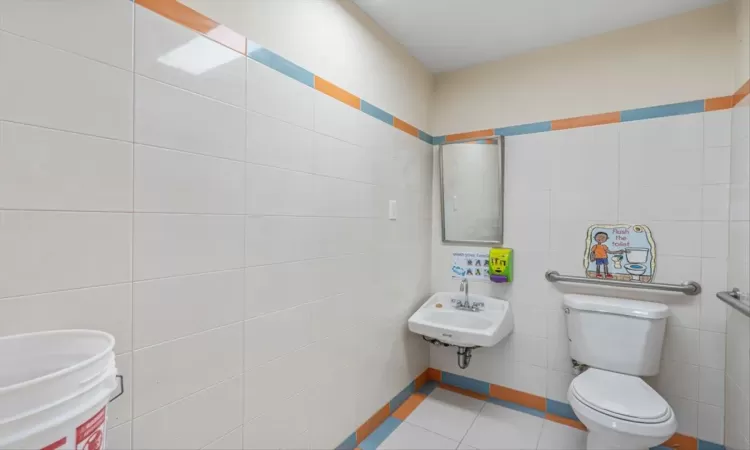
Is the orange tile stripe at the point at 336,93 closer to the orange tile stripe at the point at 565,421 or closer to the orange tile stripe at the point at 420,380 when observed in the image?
the orange tile stripe at the point at 420,380

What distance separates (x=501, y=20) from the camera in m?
1.91

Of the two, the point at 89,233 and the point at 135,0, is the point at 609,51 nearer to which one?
the point at 135,0

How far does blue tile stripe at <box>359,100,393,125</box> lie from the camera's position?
1.87 m

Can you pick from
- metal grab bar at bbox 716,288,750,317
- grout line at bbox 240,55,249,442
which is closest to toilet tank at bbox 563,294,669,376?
metal grab bar at bbox 716,288,750,317

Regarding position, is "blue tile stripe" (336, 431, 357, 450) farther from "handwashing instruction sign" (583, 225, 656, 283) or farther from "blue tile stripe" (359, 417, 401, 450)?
"handwashing instruction sign" (583, 225, 656, 283)

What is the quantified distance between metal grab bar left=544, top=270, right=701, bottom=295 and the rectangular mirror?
1.33 feet

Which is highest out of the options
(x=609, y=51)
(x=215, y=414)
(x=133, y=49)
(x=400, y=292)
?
(x=609, y=51)

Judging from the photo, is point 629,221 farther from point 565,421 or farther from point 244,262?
point 244,262

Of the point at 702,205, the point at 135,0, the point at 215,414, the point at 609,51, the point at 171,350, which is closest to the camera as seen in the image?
the point at 135,0

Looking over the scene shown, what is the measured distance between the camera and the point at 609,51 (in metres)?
2.02

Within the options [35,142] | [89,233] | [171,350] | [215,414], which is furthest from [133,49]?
[215,414]

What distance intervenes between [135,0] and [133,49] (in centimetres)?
14

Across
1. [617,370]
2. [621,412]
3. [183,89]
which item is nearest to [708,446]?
[617,370]

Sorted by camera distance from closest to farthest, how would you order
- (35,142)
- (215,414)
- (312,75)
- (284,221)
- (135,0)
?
1. (35,142)
2. (135,0)
3. (215,414)
4. (284,221)
5. (312,75)
